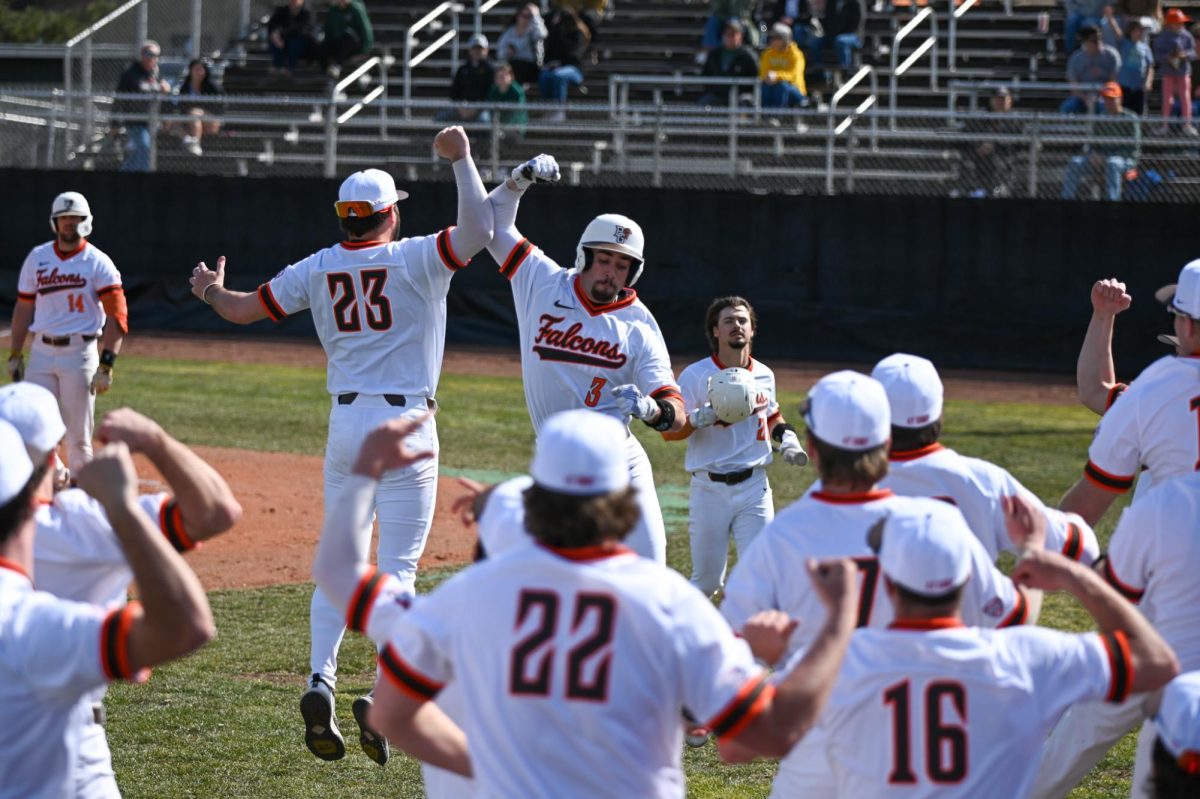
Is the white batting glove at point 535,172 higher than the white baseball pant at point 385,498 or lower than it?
higher

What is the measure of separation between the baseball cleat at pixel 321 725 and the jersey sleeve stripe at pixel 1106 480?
3295 millimetres

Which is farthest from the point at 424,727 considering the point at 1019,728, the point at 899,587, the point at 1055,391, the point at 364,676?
the point at 1055,391

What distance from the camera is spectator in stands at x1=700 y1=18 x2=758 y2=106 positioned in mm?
23812

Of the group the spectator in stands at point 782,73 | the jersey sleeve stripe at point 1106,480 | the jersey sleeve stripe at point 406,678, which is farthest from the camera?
the spectator in stands at point 782,73

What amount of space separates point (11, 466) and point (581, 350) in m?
4.17

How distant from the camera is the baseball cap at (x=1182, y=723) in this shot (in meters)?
3.60

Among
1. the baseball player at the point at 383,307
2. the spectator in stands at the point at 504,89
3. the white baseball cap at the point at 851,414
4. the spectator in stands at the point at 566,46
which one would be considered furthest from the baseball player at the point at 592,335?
the spectator in stands at the point at 566,46

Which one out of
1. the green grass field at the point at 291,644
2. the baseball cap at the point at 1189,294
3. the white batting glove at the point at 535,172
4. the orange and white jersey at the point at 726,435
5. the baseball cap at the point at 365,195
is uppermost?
the white batting glove at the point at 535,172

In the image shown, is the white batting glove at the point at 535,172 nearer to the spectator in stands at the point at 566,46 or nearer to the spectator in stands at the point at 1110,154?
the spectator in stands at the point at 1110,154

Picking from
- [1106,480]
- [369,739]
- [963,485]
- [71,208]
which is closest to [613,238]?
[369,739]

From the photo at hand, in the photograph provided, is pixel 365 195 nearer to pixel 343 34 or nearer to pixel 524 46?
pixel 524 46

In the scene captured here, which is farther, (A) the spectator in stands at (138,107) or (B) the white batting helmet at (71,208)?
(A) the spectator in stands at (138,107)

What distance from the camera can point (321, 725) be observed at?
6801 mm

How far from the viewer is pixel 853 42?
2495cm
